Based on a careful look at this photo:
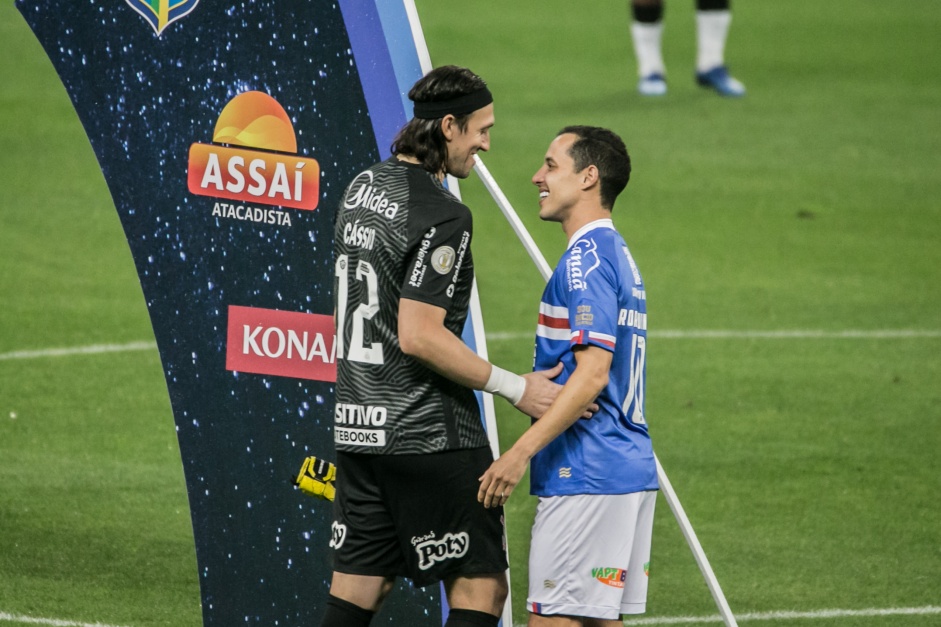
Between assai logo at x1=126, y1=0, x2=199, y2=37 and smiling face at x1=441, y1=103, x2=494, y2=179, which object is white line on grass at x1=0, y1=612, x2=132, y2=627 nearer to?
assai logo at x1=126, y1=0, x2=199, y2=37

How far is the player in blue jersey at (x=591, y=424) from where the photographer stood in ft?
13.9

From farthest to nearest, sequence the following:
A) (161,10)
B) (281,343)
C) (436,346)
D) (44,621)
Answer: (44,621) < (281,343) < (161,10) < (436,346)

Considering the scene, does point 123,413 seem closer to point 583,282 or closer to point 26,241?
point 26,241

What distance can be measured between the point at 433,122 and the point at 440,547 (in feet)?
4.04

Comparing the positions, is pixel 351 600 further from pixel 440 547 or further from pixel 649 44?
pixel 649 44

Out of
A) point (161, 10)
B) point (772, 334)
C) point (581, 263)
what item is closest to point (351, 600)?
point (581, 263)

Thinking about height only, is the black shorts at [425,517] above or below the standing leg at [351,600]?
above

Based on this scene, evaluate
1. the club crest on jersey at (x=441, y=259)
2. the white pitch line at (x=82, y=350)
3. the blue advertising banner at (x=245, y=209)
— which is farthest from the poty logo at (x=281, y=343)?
the white pitch line at (x=82, y=350)

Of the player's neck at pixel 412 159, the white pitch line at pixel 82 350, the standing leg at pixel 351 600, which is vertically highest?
the player's neck at pixel 412 159

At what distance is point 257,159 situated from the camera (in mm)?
4852

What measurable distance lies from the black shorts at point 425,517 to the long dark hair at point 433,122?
87cm

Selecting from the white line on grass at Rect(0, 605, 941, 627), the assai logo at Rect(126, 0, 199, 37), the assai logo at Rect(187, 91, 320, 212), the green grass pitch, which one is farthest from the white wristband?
the green grass pitch

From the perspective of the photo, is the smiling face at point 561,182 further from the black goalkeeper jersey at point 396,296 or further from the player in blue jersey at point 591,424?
the black goalkeeper jersey at point 396,296

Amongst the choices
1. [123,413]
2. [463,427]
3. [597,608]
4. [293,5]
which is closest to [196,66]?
[293,5]
